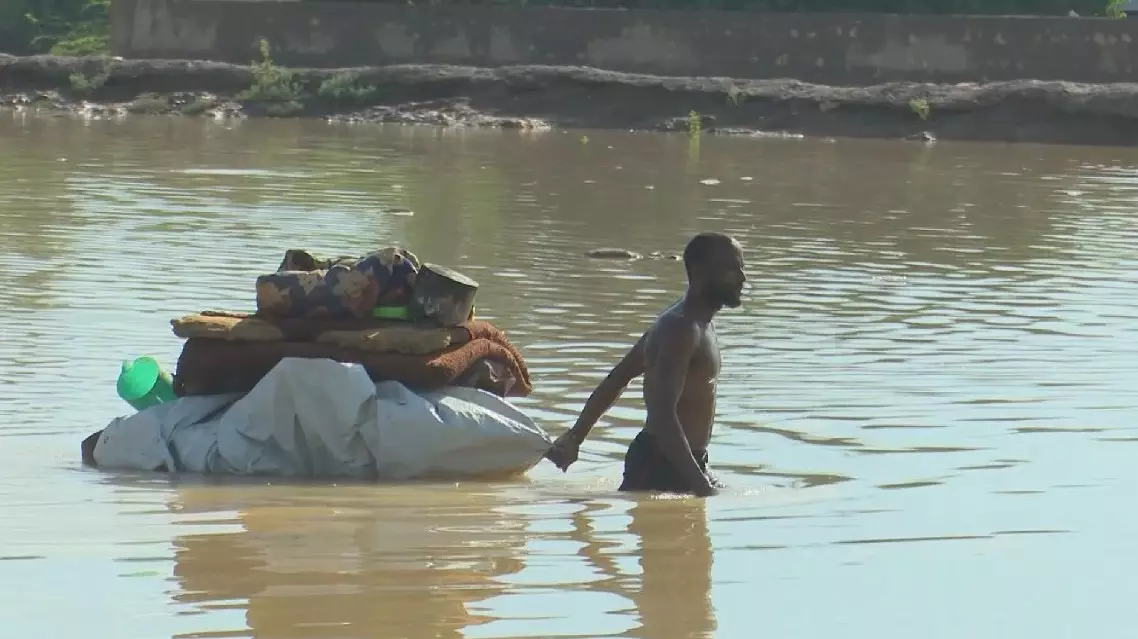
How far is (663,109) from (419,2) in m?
5.96

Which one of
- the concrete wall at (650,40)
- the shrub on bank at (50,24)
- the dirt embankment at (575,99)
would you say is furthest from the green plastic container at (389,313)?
the shrub on bank at (50,24)

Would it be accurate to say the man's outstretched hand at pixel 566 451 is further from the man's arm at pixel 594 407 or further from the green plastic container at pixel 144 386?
the green plastic container at pixel 144 386

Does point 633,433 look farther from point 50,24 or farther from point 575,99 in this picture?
point 50,24

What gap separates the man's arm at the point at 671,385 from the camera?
19.7 ft

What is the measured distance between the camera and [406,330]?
6461 mm

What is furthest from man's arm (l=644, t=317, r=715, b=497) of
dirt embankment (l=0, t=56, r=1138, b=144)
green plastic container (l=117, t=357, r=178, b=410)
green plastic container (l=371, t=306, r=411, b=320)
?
dirt embankment (l=0, t=56, r=1138, b=144)

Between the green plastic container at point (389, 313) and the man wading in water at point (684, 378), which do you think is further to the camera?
the green plastic container at point (389, 313)

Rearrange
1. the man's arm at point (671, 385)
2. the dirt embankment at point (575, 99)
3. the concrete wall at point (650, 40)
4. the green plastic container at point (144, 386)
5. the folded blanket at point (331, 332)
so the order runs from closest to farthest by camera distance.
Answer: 1. the man's arm at point (671, 385)
2. the folded blanket at point (331, 332)
3. the green plastic container at point (144, 386)
4. the dirt embankment at point (575, 99)
5. the concrete wall at point (650, 40)

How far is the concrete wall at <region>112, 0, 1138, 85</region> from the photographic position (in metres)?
28.5

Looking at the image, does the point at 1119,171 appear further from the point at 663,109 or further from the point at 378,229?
the point at 378,229

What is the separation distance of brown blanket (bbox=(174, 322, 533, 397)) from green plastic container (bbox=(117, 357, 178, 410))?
0.17 m

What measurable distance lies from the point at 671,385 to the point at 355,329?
113 centimetres

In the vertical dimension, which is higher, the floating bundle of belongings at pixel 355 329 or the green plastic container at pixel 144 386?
the floating bundle of belongings at pixel 355 329

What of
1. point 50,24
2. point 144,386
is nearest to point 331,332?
point 144,386
